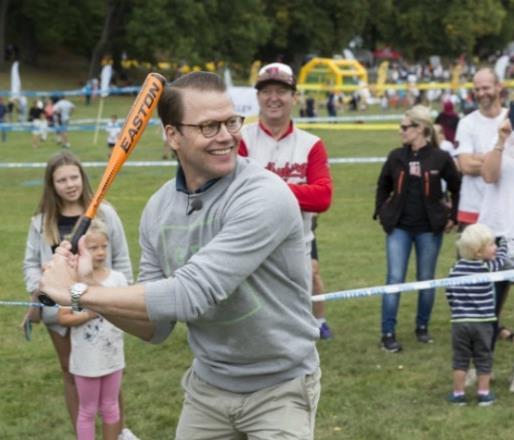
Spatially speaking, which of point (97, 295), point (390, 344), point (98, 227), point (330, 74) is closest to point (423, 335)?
point (390, 344)

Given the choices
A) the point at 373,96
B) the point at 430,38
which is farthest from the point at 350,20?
the point at 373,96

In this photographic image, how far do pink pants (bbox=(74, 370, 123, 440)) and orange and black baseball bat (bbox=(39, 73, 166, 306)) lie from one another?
2326mm

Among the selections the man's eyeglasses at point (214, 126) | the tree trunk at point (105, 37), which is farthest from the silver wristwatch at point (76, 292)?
the tree trunk at point (105, 37)

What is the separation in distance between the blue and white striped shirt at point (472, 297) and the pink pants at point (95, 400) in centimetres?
229

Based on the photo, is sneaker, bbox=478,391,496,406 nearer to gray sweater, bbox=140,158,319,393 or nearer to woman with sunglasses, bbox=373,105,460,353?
woman with sunglasses, bbox=373,105,460,353

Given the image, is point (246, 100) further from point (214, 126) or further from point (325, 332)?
point (214, 126)

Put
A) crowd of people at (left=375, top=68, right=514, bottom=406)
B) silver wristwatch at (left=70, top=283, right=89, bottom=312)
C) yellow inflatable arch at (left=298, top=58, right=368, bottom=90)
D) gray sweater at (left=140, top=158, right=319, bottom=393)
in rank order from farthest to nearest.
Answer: yellow inflatable arch at (left=298, top=58, right=368, bottom=90)
crowd of people at (left=375, top=68, right=514, bottom=406)
gray sweater at (left=140, top=158, right=319, bottom=393)
silver wristwatch at (left=70, top=283, right=89, bottom=312)

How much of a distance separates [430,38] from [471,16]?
361 cm

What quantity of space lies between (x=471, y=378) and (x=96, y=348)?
2.89 metres

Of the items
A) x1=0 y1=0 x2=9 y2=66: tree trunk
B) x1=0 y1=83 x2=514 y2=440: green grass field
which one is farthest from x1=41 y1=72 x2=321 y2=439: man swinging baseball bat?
x1=0 y1=0 x2=9 y2=66: tree trunk

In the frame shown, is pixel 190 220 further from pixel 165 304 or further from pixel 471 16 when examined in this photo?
pixel 471 16

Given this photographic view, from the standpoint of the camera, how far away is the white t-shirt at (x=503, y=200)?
7461 millimetres

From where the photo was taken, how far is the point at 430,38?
3268 inches

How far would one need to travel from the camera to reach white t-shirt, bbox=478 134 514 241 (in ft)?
24.5
